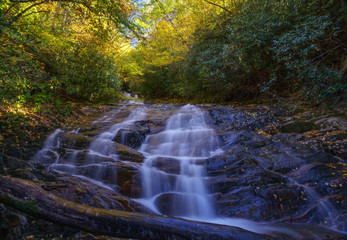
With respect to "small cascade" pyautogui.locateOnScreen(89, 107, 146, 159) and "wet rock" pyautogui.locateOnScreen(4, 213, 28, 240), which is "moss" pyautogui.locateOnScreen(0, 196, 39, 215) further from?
"small cascade" pyautogui.locateOnScreen(89, 107, 146, 159)

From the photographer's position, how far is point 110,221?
1803mm

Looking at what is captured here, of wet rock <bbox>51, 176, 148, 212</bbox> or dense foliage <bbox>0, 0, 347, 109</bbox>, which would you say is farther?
dense foliage <bbox>0, 0, 347, 109</bbox>

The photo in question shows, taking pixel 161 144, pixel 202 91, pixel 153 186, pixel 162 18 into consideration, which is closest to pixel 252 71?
pixel 202 91

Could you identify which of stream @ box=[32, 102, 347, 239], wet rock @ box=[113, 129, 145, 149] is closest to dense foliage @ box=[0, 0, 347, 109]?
stream @ box=[32, 102, 347, 239]

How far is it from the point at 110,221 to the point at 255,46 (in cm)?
832

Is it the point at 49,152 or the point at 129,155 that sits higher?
the point at 49,152

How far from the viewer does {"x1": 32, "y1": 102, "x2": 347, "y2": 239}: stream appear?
2928 millimetres

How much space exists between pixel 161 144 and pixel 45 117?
456 cm

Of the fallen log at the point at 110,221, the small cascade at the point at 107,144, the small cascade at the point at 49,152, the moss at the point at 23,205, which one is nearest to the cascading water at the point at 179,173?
the small cascade at the point at 107,144

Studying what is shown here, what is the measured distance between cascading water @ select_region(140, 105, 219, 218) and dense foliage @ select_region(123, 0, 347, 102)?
3171 millimetres

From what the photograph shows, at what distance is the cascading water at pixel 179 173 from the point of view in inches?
141

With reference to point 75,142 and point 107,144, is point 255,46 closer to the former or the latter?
point 107,144

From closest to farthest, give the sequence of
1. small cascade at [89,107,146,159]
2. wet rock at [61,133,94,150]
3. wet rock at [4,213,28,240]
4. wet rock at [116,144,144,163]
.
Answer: wet rock at [4,213,28,240] < wet rock at [116,144,144,163] < small cascade at [89,107,146,159] < wet rock at [61,133,94,150]

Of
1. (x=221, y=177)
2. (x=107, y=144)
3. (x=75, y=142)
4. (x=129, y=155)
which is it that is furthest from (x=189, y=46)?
(x=221, y=177)
